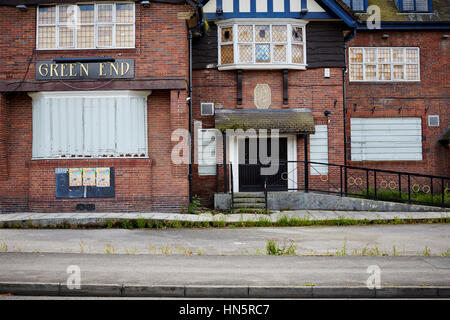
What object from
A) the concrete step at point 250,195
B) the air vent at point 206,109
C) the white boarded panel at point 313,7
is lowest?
the concrete step at point 250,195

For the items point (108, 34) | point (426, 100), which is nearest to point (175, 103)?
point (108, 34)

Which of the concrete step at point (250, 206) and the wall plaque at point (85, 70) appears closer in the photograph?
the wall plaque at point (85, 70)

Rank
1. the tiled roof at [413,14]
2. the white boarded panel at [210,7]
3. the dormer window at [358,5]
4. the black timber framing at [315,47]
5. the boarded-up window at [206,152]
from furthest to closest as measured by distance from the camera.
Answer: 1. the dormer window at [358,5]
2. the tiled roof at [413,14]
3. the black timber framing at [315,47]
4. the boarded-up window at [206,152]
5. the white boarded panel at [210,7]

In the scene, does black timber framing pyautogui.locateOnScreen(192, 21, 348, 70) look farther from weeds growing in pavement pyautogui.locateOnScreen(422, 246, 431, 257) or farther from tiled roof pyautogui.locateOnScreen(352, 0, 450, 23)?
weeds growing in pavement pyautogui.locateOnScreen(422, 246, 431, 257)

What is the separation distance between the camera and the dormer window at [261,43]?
16766 mm

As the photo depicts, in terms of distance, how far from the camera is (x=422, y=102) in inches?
742

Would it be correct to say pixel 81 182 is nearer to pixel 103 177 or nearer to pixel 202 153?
pixel 103 177

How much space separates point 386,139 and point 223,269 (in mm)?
13573

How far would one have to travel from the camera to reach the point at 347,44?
63.2ft

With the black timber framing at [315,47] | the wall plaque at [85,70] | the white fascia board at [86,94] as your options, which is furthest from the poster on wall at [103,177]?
the black timber framing at [315,47]

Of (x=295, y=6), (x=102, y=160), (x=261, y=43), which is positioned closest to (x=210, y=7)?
(x=261, y=43)

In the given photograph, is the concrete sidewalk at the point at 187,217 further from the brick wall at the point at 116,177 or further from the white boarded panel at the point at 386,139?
the white boarded panel at the point at 386,139

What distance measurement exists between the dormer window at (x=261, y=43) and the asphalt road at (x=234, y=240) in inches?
280

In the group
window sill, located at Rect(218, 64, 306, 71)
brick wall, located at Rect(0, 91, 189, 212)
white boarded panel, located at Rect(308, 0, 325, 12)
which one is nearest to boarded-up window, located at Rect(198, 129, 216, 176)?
brick wall, located at Rect(0, 91, 189, 212)
